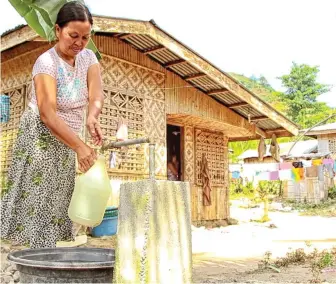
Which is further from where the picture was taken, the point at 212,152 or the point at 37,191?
the point at 212,152

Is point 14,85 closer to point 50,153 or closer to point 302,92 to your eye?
point 50,153

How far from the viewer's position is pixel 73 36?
85.2 inches

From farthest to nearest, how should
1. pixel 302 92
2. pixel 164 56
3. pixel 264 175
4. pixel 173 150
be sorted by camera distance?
pixel 302 92
pixel 264 175
pixel 173 150
pixel 164 56

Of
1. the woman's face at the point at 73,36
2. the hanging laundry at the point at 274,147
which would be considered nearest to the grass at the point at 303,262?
the woman's face at the point at 73,36

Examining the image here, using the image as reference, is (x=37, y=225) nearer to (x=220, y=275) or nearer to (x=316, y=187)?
(x=220, y=275)

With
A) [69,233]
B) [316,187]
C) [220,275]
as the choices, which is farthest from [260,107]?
[316,187]

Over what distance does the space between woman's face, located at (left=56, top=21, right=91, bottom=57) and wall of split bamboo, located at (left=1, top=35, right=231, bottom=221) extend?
16.6 ft

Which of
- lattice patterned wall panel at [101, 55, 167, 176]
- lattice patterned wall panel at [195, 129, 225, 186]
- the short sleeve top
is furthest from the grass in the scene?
lattice patterned wall panel at [195, 129, 225, 186]

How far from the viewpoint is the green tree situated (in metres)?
37.3

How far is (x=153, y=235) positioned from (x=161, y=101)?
7.37 metres

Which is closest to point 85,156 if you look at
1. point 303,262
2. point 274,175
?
point 303,262

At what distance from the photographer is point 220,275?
488 centimetres

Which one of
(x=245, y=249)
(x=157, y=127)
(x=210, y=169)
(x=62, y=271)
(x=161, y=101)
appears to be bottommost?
(x=245, y=249)

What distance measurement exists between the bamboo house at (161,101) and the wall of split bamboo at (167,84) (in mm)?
17
